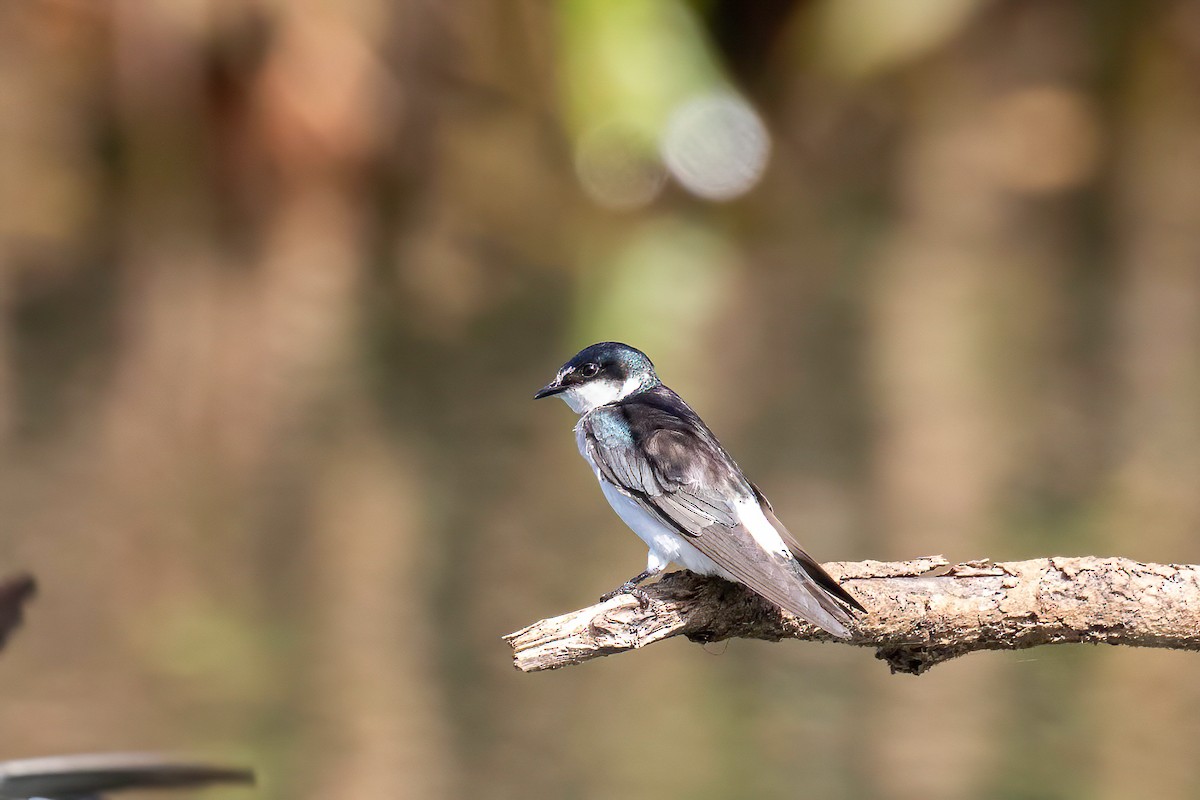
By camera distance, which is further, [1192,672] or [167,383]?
[167,383]

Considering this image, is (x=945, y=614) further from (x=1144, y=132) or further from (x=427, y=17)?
(x=1144, y=132)

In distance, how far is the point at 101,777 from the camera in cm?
231

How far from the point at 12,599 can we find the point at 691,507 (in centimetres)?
155

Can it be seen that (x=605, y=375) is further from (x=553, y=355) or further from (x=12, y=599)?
(x=553, y=355)

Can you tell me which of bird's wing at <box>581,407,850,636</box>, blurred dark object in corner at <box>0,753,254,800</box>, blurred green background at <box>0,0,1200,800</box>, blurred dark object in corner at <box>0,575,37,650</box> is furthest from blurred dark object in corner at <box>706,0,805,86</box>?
blurred dark object in corner at <box>0,575,37,650</box>

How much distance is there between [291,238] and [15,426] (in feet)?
26.1

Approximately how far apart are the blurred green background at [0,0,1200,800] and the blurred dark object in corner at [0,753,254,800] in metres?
3.42

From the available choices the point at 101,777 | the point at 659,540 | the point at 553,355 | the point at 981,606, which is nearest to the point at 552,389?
the point at 659,540

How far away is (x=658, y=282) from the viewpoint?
1587 centimetres

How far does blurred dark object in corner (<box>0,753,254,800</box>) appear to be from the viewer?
221 cm

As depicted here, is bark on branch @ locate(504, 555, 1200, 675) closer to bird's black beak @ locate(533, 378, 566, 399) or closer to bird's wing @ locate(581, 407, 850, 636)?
bird's wing @ locate(581, 407, 850, 636)

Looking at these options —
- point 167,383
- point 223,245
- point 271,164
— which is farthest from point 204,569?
point 271,164

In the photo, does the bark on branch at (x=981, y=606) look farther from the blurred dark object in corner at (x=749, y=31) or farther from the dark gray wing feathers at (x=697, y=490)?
the blurred dark object in corner at (x=749, y=31)

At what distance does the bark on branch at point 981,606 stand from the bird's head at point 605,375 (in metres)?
0.80
